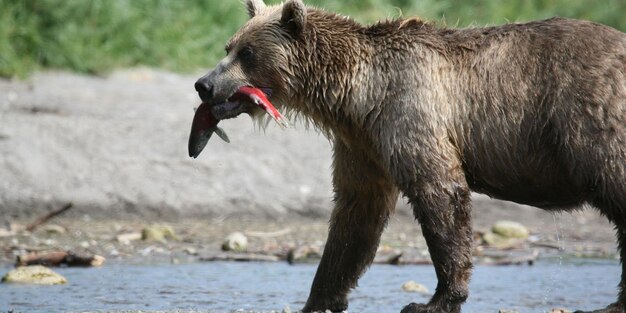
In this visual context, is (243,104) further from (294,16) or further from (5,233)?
(5,233)

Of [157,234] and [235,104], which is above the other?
[235,104]

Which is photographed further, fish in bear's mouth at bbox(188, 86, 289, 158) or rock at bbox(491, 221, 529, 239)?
rock at bbox(491, 221, 529, 239)

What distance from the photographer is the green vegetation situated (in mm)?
12258

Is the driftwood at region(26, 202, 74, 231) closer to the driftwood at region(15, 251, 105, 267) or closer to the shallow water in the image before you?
the driftwood at region(15, 251, 105, 267)

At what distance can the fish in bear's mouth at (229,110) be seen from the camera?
6.41m

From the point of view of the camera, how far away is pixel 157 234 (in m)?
9.38

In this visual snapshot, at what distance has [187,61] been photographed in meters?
12.9

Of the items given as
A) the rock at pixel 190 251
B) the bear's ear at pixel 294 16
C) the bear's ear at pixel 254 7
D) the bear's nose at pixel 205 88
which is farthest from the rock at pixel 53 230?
the bear's ear at pixel 294 16

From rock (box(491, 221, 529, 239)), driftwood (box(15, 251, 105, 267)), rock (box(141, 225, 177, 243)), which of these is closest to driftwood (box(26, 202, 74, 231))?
rock (box(141, 225, 177, 243))

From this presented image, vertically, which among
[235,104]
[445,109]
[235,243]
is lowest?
[235,243]

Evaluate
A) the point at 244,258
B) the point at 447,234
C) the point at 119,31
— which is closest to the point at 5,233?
the point at 244,258

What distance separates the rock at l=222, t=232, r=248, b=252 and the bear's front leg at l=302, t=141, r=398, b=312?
7.95 feet

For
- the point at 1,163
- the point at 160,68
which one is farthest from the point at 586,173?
the point at 160,68

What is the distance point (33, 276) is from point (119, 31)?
546 cm
